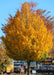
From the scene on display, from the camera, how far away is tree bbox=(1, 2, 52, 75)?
58.1 ft

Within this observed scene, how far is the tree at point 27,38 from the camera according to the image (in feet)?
58.1

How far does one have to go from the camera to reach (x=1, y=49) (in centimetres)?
2819

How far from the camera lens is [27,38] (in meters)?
17.6

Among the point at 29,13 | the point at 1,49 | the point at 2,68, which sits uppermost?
the point at 29,13

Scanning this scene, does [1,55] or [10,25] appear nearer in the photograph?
[10,25]

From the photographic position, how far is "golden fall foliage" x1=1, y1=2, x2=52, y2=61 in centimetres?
1770

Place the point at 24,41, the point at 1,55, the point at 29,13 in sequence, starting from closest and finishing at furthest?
the point at 24,41 < the point at 29,13 < the point at 1,55

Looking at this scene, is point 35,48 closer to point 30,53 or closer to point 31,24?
point 30,53

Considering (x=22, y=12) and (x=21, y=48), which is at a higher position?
(x=22, y=12)

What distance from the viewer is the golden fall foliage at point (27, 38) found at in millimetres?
17703

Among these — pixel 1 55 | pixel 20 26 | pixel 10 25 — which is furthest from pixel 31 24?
pixel 1 55

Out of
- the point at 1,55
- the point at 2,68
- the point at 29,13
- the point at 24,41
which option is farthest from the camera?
the point at 2,68

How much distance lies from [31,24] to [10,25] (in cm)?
256

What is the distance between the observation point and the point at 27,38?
17.6 meters
